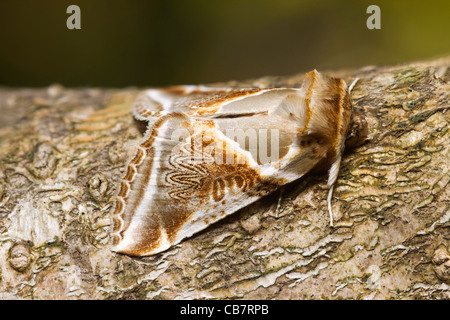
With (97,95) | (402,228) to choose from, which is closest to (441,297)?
(402,228)

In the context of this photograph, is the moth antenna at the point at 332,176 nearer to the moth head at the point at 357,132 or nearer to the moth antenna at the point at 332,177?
the moth antenna at the point at 332,177

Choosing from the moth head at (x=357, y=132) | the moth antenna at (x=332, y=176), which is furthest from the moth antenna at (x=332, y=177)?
the moth head at (x=357, y=132)

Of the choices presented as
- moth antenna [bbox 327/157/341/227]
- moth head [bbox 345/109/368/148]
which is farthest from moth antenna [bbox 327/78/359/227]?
moth head [bbox 345/109/368/148]

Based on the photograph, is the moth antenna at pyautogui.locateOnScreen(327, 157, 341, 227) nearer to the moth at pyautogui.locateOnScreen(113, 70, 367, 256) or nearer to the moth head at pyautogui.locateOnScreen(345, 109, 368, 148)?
the moth at pyautogui.locateOnScreen(113, 70, 367, 256)

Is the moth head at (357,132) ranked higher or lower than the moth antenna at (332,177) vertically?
higher

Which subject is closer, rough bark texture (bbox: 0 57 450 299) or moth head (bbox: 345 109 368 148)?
rough bark texture (bbox: 0 57 450 299)

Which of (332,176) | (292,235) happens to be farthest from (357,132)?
(292,235)
